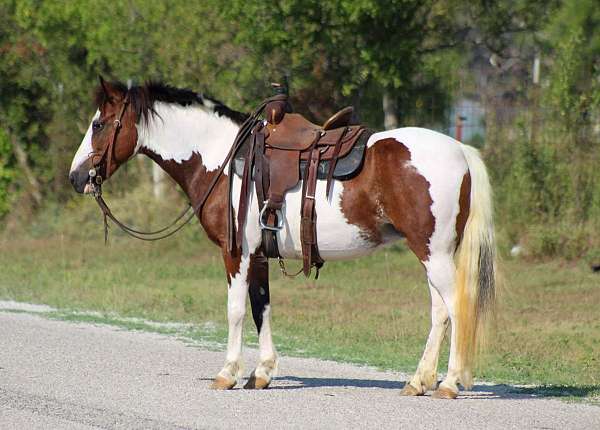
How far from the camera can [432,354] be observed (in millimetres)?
9289

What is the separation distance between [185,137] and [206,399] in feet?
7.73

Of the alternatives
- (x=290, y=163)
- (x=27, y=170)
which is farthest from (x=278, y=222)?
(x=27, y=170)

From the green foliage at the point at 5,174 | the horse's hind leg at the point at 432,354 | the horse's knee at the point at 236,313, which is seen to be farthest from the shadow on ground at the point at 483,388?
the green foliage at the point at 5,174

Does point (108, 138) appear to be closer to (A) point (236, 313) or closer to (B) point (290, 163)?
(B) point (290, 163)

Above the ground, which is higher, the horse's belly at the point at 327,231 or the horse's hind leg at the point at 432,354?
the horse's belly at the point at 327,231

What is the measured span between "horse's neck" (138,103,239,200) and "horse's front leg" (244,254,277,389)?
821 millimetres

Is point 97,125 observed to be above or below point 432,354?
above

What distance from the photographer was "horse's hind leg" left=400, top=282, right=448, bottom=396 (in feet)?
30.4

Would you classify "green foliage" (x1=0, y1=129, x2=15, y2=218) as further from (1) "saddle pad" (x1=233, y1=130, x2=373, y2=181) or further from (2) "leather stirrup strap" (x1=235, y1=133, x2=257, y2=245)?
(1) "saddle pad" (x1=233, y1=130, x2=373, y2=181)

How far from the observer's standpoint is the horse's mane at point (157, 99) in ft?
33.6

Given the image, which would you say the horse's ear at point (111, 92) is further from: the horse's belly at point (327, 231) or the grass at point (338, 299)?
the grass at point (338, 299)

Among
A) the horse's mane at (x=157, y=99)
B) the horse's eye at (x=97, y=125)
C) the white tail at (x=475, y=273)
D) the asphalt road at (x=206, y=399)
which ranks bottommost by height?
the asphalt road at (x=206, y=399)

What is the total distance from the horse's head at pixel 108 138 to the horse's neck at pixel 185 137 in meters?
0.12

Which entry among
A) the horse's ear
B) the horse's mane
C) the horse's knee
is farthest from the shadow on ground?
the horse's ear
